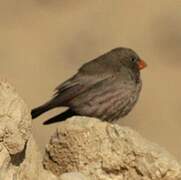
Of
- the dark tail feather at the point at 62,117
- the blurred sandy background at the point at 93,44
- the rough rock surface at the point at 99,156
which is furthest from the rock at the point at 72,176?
the blurred sandy background at the point at 93,44

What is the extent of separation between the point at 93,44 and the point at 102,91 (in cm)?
962

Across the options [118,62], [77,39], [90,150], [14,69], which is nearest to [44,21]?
[77,39]

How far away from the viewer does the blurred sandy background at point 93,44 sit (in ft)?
53.3

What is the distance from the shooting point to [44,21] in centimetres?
2098

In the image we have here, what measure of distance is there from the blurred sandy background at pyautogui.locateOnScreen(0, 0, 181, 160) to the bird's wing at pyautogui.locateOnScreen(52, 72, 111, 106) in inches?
191

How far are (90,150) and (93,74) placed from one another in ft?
11.3

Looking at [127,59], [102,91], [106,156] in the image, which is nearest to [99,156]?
[106,156]

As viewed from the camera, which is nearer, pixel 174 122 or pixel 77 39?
pixel 174 122

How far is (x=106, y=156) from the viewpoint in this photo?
6.44 metres

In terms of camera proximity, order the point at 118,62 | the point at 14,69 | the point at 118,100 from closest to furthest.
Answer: the point at 118,100 < the point at 118,62 < the point at 14,69

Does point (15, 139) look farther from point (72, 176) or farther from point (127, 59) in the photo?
point (127, 59)

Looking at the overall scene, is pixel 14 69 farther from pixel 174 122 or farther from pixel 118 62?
pixel 118 62

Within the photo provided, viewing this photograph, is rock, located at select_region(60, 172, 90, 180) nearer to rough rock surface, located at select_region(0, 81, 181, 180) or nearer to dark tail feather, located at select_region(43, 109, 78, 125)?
rough rock surface, located at select_region(0, 81, 181, 180)

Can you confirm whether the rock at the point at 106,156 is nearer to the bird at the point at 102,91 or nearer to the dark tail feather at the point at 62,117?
the bird at the point at 102,91
